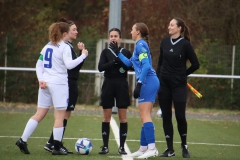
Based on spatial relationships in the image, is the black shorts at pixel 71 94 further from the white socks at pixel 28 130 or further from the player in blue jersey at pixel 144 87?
the player in blue jersey at pixel 144 87

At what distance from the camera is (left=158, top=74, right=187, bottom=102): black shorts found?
10.7 m

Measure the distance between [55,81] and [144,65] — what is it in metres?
1.41

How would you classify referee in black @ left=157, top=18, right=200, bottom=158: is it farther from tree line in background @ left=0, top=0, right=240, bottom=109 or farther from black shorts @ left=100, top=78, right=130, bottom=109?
tree line in background @ left=0, top=0, right=240, bottom=109

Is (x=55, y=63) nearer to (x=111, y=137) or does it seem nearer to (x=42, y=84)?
(x=42, y=84)

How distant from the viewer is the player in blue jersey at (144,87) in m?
10.1

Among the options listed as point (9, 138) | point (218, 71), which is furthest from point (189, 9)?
point (9, 138)

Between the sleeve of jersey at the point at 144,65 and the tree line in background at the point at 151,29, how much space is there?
519 inches

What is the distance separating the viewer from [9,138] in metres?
12.5

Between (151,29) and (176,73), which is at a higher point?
(151,29)

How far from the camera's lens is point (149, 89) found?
402 inches

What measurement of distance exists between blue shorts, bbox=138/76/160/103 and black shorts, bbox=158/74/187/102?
462 millimetres

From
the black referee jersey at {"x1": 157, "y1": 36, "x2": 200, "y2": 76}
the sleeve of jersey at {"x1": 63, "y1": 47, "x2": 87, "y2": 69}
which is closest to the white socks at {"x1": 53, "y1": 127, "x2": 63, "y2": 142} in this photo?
the sleeve of jersey at {"x1": 63, "y1": 47, "x2": 87, "y2": 69}

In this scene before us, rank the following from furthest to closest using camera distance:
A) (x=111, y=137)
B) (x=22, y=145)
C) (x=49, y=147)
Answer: (x=111, y=137) < (x=49, y=147) < (x=22, y=145)

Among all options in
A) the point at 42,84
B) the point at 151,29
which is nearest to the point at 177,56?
the point at 42,84
